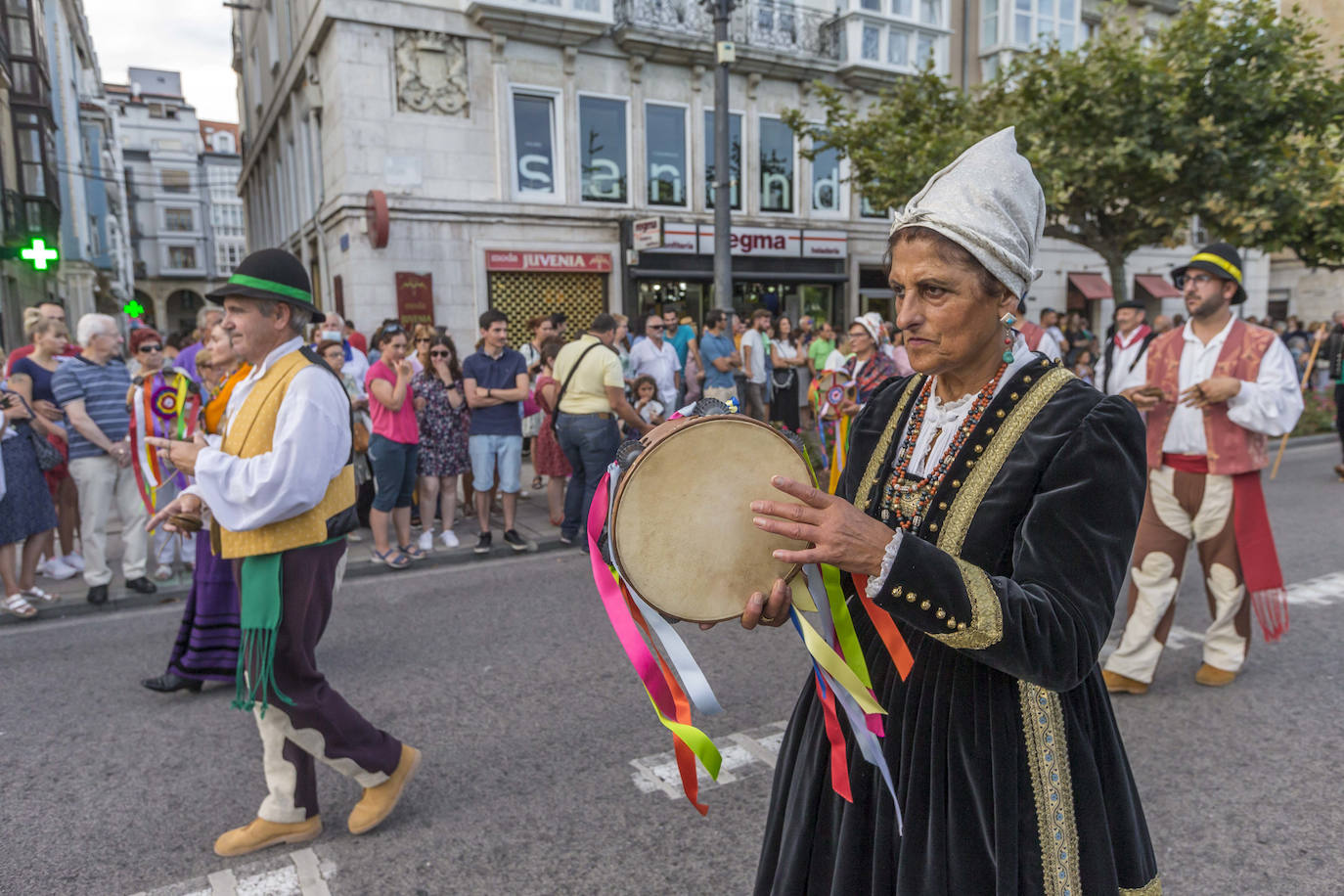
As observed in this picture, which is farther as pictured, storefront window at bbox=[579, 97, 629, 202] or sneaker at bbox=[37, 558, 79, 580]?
storefront window at bbox=[579, 97, 629, 202]

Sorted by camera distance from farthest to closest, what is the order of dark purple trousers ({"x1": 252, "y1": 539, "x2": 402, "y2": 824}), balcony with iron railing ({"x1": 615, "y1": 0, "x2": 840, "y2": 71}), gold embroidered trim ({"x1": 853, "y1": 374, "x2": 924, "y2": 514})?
balcony with iron railing ({"x1": 615, "y1": 0, "x2": 840, "y2": 71}) → dark purple trousers ({"x1": 252, "y1": 539, "x2": 402, "y2": 824}) → gold embroidered trim ({"x1": 853, "y1": 374, "x2": 924, "y2": 514})

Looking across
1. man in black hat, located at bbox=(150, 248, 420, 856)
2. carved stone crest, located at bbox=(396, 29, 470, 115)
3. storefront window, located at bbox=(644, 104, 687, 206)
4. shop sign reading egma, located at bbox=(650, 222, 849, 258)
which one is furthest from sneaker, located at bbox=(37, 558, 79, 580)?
storefront window, located at bbox=(644, 104, 687, 206)

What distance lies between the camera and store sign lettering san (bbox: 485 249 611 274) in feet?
51.8

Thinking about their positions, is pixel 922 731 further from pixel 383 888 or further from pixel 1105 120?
pixel 1105 120

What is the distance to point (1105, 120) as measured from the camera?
38.9ft

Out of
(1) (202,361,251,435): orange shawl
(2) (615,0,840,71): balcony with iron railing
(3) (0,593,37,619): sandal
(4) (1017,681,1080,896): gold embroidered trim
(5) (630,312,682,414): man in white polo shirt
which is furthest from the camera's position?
(2) (615,0,840,71): balcony with iron railing

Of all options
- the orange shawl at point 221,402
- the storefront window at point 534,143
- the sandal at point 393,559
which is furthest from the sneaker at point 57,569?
the storefront window at point 534,143

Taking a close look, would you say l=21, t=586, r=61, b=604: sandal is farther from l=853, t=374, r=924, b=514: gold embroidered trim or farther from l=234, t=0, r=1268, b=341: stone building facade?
l=234, t=0, r=1268, b=341: stone building facade

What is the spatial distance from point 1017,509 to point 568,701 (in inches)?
125

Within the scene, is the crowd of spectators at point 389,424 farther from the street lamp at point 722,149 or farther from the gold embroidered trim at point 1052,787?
the gold embroidered trim at point 1052,787

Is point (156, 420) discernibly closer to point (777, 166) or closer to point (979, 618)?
point (979, 618)

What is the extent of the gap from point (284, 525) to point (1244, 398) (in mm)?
4112

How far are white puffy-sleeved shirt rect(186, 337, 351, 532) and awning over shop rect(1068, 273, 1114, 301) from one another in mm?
23376

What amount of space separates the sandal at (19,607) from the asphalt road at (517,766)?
10 cm
